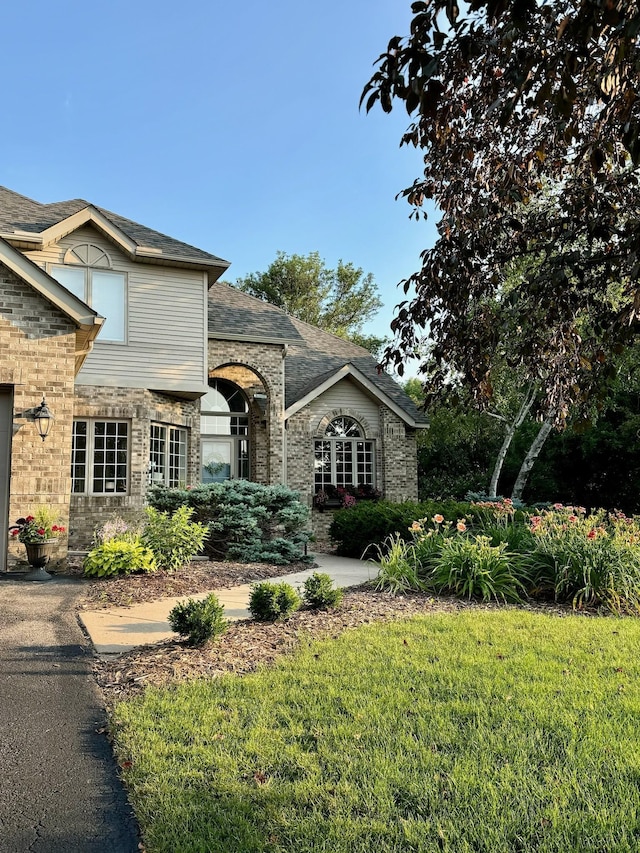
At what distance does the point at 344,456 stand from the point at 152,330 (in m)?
7.21

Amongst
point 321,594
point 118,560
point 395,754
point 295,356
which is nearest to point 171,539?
point 118,560

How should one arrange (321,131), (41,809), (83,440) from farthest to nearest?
(83,440) → (321,131) → (41,809)

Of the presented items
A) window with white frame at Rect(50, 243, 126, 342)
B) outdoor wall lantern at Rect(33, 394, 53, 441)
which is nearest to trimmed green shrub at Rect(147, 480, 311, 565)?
outdoor wall lantern at Rect(33, 394, 53, 441)

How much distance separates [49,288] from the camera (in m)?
10.0

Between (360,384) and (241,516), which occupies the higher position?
(360,384)

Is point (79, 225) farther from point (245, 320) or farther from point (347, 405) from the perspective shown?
point (347, 405)

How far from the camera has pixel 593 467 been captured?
65.1ft

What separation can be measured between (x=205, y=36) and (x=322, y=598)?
7122 mm

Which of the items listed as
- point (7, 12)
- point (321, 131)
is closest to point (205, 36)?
point (321, 131)

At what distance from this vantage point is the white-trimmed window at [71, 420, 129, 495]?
43.3ft

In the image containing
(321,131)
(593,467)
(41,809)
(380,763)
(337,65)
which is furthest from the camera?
(593,467)

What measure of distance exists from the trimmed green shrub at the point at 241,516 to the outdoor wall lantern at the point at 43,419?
107 inches

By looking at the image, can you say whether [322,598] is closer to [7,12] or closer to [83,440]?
[83,440]

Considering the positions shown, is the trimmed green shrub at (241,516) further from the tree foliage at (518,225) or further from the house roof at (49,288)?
the tree foliage at (518,225)
